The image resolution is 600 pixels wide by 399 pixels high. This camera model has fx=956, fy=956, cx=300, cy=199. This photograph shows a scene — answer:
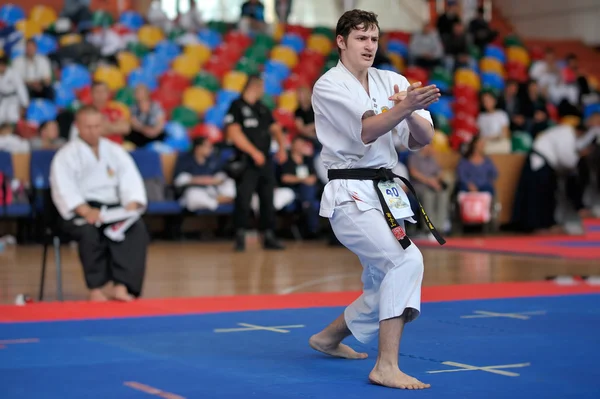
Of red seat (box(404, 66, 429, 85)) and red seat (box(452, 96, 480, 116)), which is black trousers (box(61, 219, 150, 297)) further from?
red seat (box(452, 96, 480, 116))

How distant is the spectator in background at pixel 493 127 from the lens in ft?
46.0

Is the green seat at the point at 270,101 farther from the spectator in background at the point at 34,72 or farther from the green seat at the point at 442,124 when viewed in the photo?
the spectator in background at the point at 34,72

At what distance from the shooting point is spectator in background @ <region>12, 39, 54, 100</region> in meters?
12.4

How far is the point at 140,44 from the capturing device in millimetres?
13828

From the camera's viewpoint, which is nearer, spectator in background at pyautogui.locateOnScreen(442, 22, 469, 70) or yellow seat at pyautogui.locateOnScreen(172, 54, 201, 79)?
yellow seat at pyautogui.locateOnScreen(172, 54, 201, 79)

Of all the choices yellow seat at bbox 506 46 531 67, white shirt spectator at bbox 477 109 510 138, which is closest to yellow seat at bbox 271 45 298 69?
white shirt spectator at bbox 477 109 510 138

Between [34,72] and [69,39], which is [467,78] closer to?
[69,39]

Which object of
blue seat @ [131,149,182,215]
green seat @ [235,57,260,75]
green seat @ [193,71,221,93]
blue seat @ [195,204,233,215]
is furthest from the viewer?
green seat @ [235,57,260,75]

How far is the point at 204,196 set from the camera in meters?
11.6

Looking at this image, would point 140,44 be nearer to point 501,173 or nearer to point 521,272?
point 501,173

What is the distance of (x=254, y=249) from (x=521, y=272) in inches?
130

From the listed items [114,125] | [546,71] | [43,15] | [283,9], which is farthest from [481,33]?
[114,125]

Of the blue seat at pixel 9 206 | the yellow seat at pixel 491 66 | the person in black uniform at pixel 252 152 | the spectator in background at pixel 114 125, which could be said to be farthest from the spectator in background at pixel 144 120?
the yellow seat at pixel 491 66

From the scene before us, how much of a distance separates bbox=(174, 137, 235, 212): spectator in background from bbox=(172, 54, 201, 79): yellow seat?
234 cm
